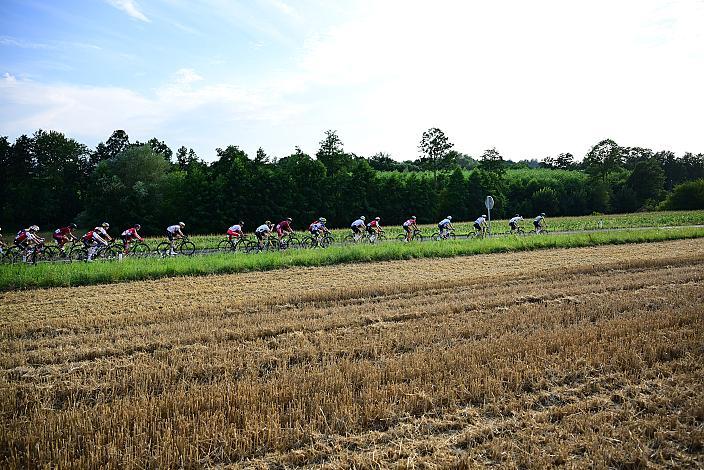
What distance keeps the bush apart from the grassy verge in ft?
192

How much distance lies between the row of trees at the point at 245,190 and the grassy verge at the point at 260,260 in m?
38.5

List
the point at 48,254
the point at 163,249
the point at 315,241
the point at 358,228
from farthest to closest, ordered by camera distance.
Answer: the point at 358,228 → the point at 315,241 → the point at 163,249 → the point at 48,254

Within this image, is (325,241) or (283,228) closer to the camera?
(283,228)

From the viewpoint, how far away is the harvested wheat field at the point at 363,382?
4902 millimetres

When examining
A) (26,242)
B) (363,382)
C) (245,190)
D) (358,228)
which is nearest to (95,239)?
(26,242)

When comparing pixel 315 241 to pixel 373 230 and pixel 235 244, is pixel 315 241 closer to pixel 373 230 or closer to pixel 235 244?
pixel 373 230

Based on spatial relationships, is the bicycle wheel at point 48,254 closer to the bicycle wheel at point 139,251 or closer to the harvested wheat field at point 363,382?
the bicycle wheel at point 139,251

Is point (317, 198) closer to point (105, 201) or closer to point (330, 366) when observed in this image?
point (105, 201)

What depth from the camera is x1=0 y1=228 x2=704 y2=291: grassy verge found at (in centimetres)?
1827

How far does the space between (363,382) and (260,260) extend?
16.4m

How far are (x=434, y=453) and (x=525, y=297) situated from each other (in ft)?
28.6

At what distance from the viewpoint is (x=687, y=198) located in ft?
262

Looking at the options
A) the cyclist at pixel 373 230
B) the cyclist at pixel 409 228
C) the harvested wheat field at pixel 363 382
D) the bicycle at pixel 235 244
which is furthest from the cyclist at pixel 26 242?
the cyclist at pixel 409 228

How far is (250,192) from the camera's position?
6253 centimetres
